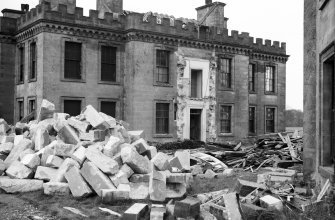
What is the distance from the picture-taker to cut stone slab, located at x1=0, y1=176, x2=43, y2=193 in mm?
10602

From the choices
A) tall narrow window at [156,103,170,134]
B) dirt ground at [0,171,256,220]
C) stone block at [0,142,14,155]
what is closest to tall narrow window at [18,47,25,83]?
tall narrow window at [156,103,170,134]

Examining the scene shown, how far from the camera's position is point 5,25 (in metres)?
25.0

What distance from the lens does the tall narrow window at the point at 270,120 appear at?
104 ft

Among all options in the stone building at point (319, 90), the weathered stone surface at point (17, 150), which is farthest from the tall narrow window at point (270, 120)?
the weathered stone surface at point (17, 150)

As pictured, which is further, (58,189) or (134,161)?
(134,161)

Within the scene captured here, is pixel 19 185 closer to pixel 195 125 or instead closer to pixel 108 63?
pixel 108 63

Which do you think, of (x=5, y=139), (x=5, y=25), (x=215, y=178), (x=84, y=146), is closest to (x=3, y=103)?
(x=5, y=25)

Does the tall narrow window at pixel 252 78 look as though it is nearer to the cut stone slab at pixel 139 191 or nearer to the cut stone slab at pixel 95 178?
the cut stone slab at pixel 139 191

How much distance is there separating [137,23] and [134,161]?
1476 centimetres

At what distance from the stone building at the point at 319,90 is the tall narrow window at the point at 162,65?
15.2 meters

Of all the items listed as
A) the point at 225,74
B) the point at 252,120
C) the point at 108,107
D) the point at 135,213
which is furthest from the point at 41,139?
the point at 252,120

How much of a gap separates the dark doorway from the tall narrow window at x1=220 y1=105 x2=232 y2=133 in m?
1.83

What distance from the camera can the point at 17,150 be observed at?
12672 millimetres

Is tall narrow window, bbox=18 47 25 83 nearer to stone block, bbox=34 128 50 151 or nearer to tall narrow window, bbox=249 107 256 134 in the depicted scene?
stone block, bbox=34 128 50 151
